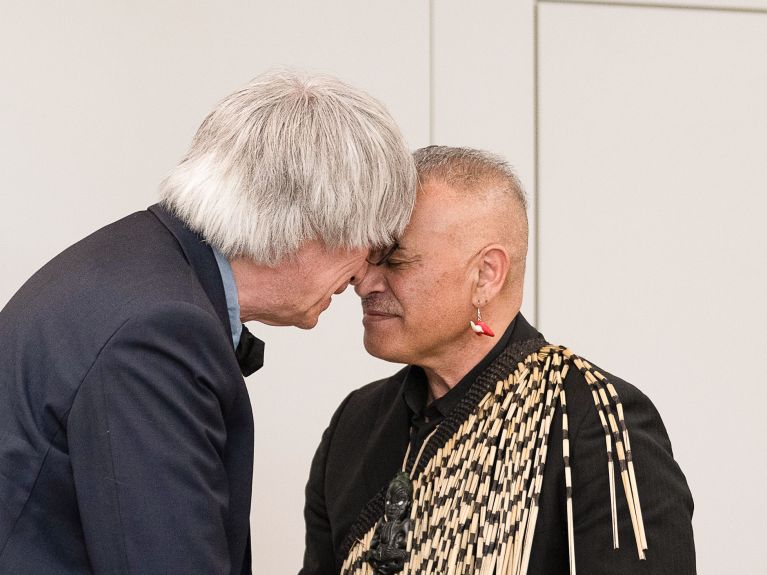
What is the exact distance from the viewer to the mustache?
1825 millimetres

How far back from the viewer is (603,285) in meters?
3.12

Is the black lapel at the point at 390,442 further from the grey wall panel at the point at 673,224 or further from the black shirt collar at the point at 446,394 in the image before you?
the grey wall panel at the point at 673,224

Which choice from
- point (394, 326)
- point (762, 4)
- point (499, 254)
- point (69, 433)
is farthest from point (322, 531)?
point (762, 4)

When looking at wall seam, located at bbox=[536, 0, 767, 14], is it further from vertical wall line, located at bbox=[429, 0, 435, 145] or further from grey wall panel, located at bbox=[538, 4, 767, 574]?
vertical wall line, located at bbox=[429, 0, 435, 145]

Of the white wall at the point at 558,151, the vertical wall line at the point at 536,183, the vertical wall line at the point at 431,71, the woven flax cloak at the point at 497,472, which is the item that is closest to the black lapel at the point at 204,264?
the woven flax cloak at the point at 497,472

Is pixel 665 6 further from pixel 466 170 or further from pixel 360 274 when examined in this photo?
pixel 360 274

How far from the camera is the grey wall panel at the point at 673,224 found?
3107mm

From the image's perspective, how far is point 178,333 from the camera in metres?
1.18

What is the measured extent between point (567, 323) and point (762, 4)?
112 cm

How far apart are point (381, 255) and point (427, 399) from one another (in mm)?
306

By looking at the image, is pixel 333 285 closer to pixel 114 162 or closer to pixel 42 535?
pixel 42 535

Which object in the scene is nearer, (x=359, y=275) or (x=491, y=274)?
(x=359, y=275)

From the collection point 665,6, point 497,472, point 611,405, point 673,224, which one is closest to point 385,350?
point 497,472

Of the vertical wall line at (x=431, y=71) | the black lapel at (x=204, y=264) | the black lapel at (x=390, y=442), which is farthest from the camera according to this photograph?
the vertical wall line at (x=431, y=71)
